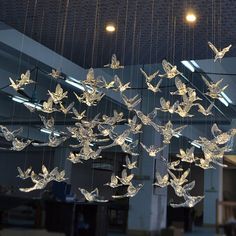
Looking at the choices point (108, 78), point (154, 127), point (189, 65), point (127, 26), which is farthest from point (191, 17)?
point (108, 78)

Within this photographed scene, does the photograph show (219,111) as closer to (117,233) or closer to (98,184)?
(117,233)

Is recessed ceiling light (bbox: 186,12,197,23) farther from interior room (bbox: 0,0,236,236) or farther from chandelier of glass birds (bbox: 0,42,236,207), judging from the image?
chandelier of glass birds (bbox: 0,42,236,207)

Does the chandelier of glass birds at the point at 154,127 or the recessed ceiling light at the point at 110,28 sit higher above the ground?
the recessed ceiling light at the point at 110,28

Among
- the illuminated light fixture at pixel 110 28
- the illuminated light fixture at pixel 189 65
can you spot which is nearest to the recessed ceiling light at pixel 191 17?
the illuminated light fixture at pixel 110 28

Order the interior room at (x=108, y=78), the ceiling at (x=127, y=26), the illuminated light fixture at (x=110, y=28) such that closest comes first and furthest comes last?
the interior room at (x=108, y=78), the ceiling at (x=127, y=26), the illuminated light fixture at (x=110, y=28)

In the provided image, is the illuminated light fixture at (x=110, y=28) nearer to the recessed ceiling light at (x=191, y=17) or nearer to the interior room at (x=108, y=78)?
the interior room at (x=108, y=78)

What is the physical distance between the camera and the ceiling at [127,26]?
18.6 ft

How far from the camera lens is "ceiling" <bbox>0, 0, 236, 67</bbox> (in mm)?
5660

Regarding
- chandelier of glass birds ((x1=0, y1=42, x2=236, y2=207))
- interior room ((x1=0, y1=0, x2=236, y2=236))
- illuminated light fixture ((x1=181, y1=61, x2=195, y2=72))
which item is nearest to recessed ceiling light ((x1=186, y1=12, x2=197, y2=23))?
interior room ((x1=0, y1=0, x2=236, y2=236))

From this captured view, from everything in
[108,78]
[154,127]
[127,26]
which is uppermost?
[108,78]

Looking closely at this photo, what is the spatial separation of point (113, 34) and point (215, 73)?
11.1ft

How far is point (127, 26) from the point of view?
6.26 m

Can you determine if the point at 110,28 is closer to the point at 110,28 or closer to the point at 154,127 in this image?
the point at 110,28

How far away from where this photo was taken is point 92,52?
738cm
